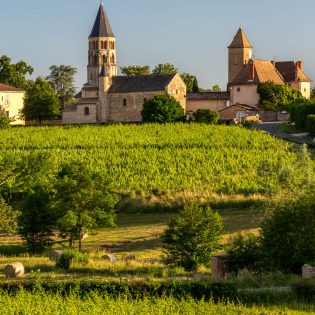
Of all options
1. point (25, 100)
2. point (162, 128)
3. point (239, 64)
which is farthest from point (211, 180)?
point (239, 64)

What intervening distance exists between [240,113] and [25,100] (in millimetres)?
27405

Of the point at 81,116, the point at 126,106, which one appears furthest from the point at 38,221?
the point at 126,106

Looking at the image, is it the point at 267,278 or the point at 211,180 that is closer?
the point at 267,278

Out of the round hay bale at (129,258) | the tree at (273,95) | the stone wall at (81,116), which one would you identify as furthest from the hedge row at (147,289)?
the tree at (273,95)

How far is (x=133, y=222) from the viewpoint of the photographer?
45.5 m

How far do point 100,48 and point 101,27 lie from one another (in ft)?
8.81

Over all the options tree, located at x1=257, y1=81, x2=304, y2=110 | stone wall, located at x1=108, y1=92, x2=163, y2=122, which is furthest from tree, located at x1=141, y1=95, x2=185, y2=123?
tree, located at x1=257, y1=81, x2=304, y2=110

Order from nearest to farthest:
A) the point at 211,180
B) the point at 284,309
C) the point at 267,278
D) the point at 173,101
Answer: the point at 284,309 → the point at 267,278 → the point at 211,180 → the point at 173,101

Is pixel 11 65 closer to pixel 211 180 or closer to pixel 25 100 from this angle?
pixel 25 100

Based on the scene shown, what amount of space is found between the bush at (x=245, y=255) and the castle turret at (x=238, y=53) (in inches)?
3706

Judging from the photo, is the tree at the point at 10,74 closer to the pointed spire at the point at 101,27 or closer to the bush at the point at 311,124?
→ the pointed spire at the point at 101,27

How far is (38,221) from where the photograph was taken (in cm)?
3784

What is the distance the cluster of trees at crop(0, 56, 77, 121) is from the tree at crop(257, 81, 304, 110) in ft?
83.0

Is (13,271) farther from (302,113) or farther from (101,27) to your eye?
(101,27)
